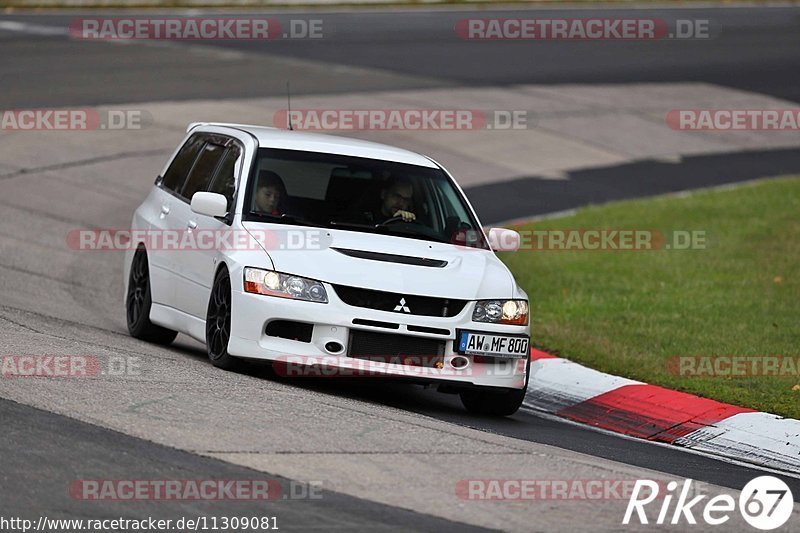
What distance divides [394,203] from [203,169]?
1.58 m

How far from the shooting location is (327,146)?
10.5 metres

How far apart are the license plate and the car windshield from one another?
963mm

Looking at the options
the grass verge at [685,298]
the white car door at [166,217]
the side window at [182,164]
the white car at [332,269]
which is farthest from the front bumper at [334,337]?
the grass verge at [685,298]

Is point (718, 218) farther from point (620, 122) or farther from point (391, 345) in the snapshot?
point (391, 345)

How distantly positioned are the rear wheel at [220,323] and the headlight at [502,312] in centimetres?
152

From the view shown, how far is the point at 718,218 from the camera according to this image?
61.5ft

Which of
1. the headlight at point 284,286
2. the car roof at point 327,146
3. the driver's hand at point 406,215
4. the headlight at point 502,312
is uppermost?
the car roof at point 327,146

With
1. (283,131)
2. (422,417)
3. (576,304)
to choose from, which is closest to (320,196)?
(283,131)

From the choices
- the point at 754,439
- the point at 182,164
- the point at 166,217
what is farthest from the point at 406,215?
the point at 754,439

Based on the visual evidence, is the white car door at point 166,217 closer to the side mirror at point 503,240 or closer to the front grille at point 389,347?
the front grille at point 389,347

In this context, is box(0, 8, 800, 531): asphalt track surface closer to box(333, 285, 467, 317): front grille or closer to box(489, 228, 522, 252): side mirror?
box(333, 285, 467, 317): front grille

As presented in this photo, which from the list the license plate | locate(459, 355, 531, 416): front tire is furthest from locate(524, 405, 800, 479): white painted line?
the license plate

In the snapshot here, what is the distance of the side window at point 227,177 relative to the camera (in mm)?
10250

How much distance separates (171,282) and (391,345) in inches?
85.2
